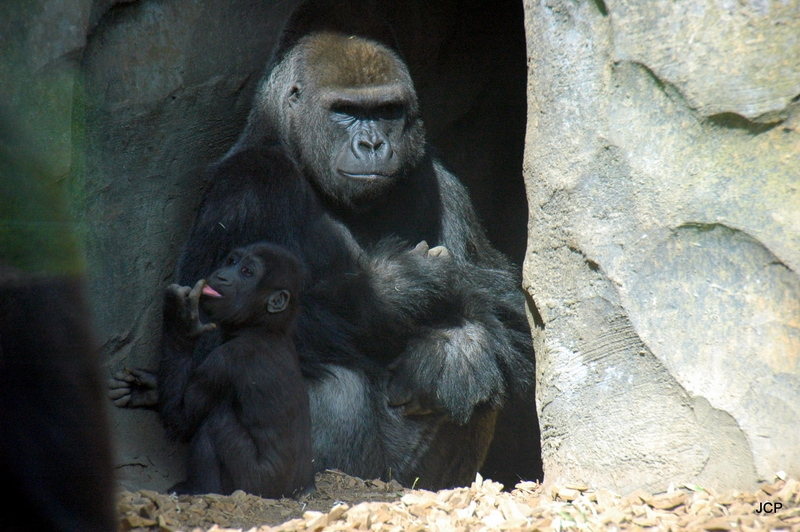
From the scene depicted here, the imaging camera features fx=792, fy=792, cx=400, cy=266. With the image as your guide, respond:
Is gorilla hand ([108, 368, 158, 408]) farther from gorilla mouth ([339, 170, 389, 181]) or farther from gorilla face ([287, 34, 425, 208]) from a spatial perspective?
gorilla mouth ([339, 170, 389, 181])

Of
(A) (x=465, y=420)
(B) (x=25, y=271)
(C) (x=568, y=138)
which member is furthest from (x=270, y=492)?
(B) (x=25, y=271)

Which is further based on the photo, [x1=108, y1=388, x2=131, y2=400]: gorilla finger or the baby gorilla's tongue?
[x1=108, y1=388, x2=131, y2=400]: gorilla finger

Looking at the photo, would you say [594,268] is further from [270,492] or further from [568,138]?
[270,492]

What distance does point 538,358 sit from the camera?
2.91m

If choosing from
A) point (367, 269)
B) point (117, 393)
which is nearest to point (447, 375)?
point (367, 269)

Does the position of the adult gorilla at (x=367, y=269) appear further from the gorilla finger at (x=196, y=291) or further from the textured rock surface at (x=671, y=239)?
the textured rock surface at (x=671, y=239)

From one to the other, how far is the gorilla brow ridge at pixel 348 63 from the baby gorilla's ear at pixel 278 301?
133 centimetres

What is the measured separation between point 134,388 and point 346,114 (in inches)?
66.9

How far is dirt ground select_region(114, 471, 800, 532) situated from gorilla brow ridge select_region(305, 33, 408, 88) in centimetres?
211

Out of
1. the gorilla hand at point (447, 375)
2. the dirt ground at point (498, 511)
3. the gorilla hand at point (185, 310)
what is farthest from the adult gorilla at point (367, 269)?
the dirt ground at point (498, 511)

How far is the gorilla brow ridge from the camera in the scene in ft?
13.1

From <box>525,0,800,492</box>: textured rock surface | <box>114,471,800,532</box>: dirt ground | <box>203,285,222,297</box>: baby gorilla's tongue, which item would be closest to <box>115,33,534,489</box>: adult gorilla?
<box>203,285,222,297</box>: baby gorilla's tongue

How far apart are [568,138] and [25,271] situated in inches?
74.1

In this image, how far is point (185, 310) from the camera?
3.05 m
